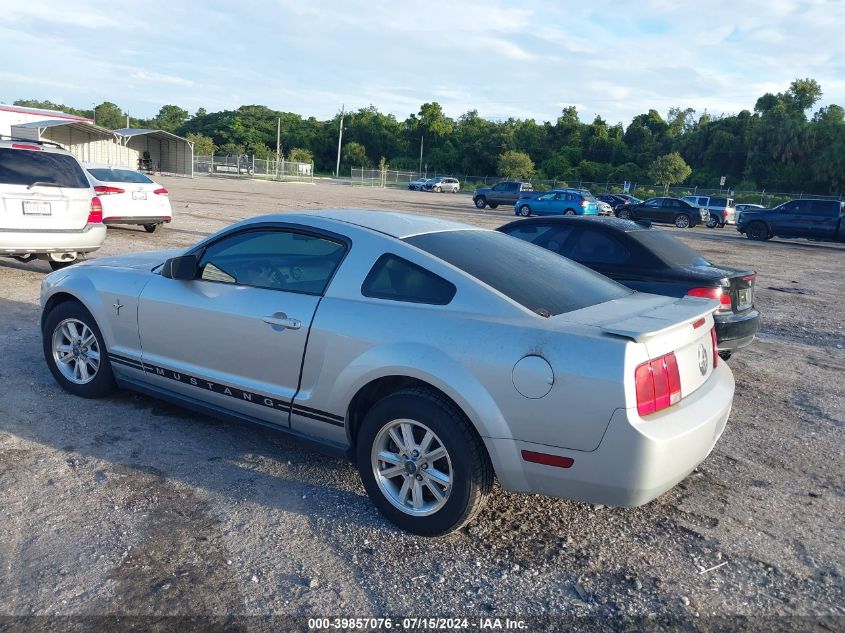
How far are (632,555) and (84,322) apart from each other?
396 centimetres

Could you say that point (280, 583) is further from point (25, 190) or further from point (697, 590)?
point (25, 190)

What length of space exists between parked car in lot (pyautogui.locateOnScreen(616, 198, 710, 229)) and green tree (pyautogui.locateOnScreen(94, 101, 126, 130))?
108m

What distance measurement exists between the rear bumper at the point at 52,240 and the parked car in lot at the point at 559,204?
2452cm

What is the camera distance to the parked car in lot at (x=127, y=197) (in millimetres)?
13688

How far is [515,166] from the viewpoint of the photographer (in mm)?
80188

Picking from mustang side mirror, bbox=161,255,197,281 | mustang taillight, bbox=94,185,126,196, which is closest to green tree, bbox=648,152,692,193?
mustang taillight, bbox=94,185,126,196

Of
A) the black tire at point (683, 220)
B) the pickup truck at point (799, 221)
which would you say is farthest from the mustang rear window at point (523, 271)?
the black tire at point (683, 220)

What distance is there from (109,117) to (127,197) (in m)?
121

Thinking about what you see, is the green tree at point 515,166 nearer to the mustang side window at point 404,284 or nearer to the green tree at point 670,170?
the green tree at point 670,170

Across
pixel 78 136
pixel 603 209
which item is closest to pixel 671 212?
pixel 603 209

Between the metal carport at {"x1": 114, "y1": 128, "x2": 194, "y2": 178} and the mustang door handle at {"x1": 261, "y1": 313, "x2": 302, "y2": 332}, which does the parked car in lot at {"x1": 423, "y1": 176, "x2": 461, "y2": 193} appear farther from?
the mustang door handle at {"x1": 261, "y1": 313, "x2": 302, "y2": 332}

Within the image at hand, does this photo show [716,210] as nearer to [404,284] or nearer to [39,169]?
[39,169]

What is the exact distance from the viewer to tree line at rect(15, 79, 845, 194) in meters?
69.5

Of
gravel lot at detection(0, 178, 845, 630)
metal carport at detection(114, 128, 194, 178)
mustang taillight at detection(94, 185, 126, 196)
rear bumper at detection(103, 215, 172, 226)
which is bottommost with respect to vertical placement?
→ gravel lot at detection(0, 178, 845, 630)
